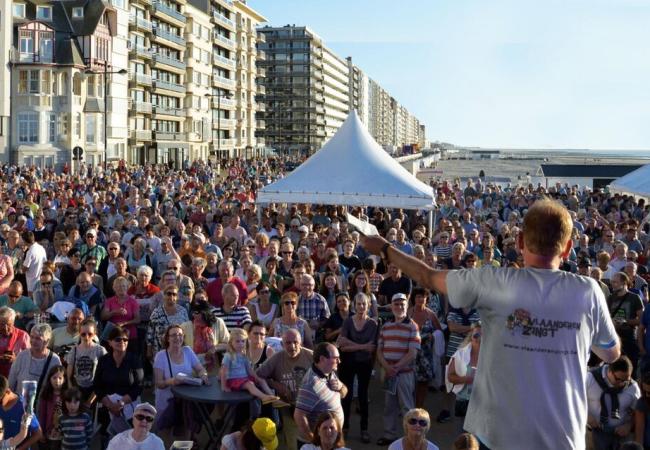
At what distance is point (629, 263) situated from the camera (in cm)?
1049

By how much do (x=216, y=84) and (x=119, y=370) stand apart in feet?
266

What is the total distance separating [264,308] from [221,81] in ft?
266

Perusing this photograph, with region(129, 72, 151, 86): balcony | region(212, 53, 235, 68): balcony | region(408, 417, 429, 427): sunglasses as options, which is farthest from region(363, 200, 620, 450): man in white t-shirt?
region(212, 53, 235, 68): balcony

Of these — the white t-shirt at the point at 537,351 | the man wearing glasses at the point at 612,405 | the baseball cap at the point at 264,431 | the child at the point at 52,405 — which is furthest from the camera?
the child at the point at 52,405

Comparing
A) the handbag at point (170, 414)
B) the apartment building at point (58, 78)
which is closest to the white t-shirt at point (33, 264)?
the handbag at point (170, 414)

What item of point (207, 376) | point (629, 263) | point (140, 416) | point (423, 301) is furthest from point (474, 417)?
point (629, 263)

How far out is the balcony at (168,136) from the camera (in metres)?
68.2

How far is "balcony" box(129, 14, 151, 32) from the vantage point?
63.0 m

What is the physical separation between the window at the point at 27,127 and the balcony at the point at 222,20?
119ft

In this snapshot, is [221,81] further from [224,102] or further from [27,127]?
[27,127]

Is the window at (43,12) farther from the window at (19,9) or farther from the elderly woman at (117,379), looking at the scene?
the elderly woman at (117,379)

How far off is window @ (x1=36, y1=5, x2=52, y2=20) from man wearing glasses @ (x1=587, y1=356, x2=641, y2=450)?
178 feet

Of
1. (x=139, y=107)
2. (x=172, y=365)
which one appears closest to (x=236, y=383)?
(x=172, y=365)

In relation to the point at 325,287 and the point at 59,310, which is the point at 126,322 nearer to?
the point at 59,310
